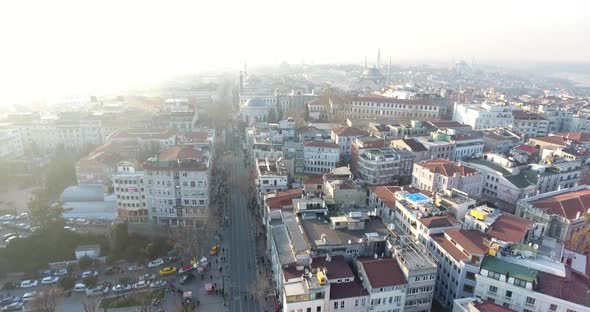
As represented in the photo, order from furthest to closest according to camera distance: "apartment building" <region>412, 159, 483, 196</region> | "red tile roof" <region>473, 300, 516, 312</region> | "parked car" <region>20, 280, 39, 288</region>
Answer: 1. "apartment building" <region>412, 159, 483, 196</region>
2. "parked car" <region>20, 280, 39, 288</region>
3. "red tile roof" <region>473, 300, 516, 312</region>

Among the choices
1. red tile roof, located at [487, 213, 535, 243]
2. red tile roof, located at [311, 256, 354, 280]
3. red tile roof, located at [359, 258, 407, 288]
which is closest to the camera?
red tile roof, located at [359, 258, 407, 288]

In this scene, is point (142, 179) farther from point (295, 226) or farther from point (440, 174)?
point (440, 174)

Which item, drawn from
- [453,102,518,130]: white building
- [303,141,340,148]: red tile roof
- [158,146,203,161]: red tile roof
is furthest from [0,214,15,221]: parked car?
[453,102,518,130]: white building

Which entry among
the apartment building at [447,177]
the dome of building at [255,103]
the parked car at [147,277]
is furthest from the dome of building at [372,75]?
the parked car at [147,277]

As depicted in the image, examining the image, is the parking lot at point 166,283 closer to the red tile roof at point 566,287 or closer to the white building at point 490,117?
the red tile roof at point 566,287

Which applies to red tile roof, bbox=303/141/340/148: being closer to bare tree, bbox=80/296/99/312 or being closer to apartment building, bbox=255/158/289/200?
apartment building, bbox=255/158/289/200

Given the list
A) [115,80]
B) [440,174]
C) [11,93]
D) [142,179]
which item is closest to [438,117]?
[440,174]

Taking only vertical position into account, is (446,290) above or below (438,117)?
below
